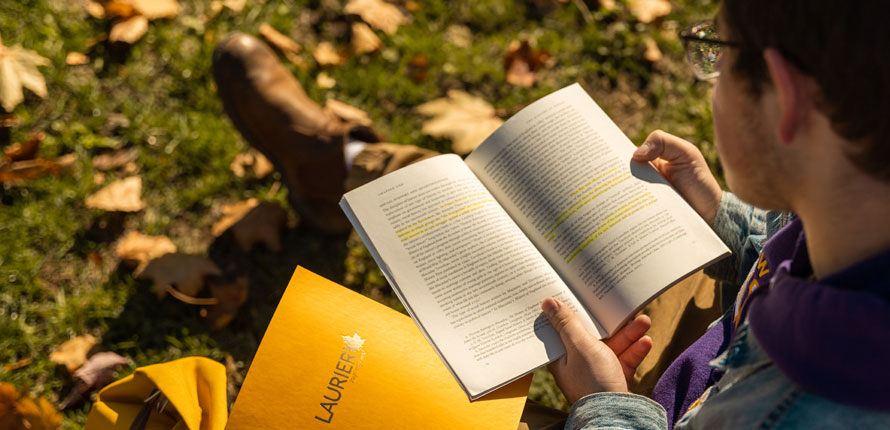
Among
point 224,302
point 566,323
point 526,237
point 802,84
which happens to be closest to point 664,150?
point 526,237

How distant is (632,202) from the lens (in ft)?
4.53

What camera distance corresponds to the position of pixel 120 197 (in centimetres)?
212

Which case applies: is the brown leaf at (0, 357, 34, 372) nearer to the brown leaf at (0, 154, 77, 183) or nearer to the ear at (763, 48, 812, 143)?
the brown leaf at (0, 154, 77, 183)

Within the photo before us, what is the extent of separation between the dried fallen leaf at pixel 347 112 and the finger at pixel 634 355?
1387 millimetres

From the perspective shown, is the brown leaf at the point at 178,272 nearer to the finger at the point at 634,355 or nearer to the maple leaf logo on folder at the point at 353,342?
the maple leaf logo on folder at the point at 353,342

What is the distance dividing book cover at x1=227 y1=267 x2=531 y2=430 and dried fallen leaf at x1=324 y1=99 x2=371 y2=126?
3.75 ft

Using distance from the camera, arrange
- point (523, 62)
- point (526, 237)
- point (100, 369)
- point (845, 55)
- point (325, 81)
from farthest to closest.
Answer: point (523, 62) → point (325, 81) → point (100, 369) → point (526, 237) → point (845, 55)

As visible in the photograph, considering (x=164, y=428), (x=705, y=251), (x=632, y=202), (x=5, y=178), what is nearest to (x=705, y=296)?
(x=705, y=251)

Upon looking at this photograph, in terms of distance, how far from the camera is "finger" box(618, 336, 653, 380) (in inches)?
51.4

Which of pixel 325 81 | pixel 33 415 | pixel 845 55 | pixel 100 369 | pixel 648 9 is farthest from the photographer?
pixel 648 9

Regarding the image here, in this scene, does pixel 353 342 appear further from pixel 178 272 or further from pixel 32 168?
pixel 32 168

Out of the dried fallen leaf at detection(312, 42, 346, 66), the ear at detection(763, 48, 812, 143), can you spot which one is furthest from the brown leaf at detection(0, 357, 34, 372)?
the ear at detection(763, 48, 812, 143)

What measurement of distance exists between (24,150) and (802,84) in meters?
2.33

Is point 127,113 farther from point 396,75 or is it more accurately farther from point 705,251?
point 705,251
